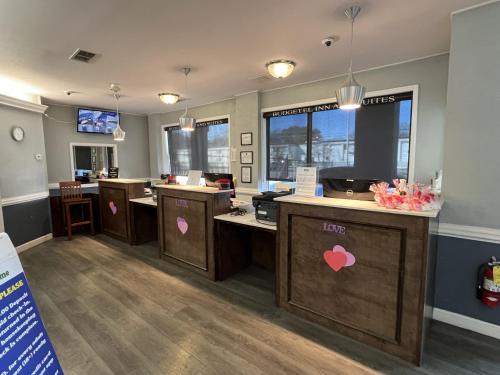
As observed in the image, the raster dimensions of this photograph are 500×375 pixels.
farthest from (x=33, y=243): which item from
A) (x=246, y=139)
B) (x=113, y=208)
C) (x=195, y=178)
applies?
(x=246, y=139)

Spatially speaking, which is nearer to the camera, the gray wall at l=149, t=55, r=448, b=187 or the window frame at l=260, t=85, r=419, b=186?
the gray wall at l=149, t=55, r=448, b=187

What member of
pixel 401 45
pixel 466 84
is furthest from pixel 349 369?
pixel 401 45

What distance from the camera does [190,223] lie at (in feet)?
11.0

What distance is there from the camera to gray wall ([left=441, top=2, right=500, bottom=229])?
82.5 inches

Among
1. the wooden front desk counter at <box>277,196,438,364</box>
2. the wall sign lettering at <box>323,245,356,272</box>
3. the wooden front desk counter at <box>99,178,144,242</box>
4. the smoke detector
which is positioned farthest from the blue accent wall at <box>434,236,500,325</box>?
the wooden front desk counter at <box>99,178,144,242</box>

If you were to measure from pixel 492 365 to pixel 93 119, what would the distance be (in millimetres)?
7147

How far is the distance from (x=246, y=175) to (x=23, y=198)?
380 cm

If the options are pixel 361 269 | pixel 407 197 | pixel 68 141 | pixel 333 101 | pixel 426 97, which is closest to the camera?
pixel 407 197

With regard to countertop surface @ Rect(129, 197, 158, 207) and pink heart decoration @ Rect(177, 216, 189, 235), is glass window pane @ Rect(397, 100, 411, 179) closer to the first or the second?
pink heart decoration @ Rect(177, 216, 189, 235)

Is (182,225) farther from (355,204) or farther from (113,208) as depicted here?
(355,204)

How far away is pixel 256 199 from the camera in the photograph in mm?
2803

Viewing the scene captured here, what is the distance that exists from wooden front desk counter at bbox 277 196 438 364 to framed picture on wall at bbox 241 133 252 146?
9.26ft

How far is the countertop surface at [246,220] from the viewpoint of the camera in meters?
2.66

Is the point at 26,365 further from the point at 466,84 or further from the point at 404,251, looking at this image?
the point at 466,84
